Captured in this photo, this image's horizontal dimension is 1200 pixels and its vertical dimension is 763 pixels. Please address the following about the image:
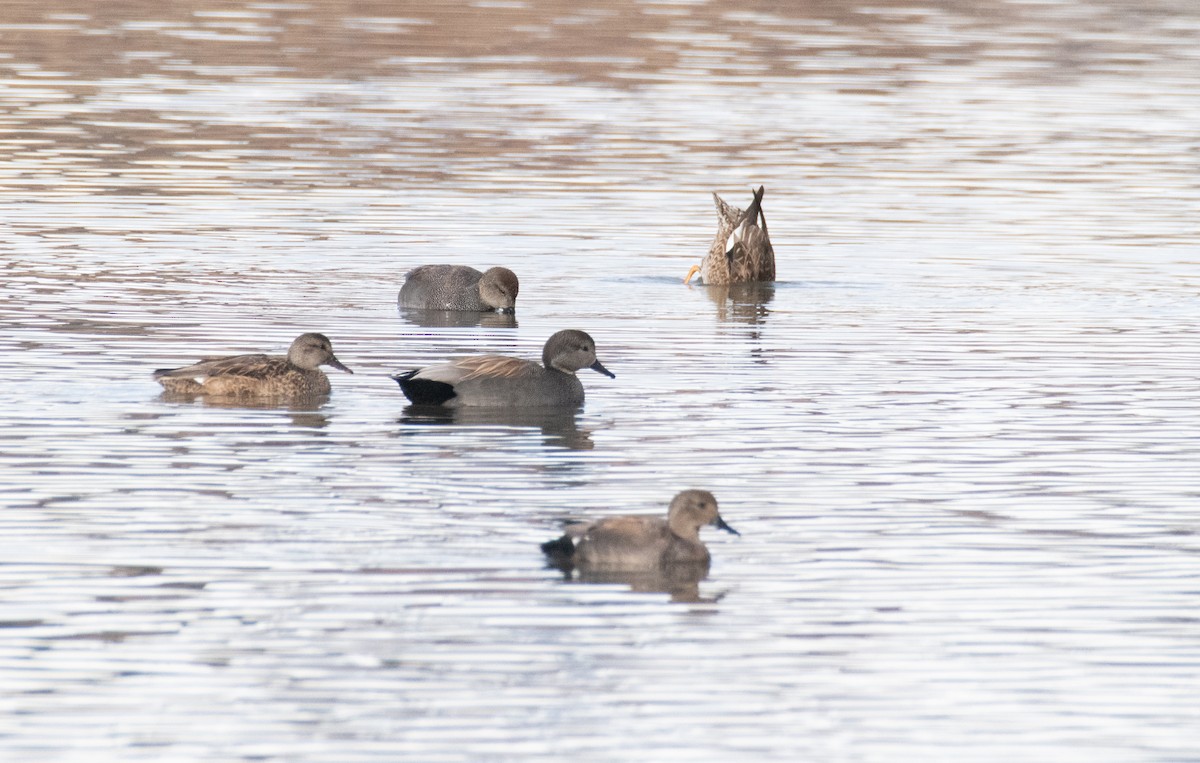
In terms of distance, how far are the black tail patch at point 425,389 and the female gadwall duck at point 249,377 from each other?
0.67m

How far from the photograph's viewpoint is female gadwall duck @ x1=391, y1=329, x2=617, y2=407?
14.5 metres

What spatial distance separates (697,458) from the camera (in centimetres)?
1299

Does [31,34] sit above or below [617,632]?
above

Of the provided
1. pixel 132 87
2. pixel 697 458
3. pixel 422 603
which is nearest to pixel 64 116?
pixel 132 87

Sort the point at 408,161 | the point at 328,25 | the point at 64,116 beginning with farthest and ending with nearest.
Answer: the point at 328,25
the point at 64,116
the point at 408,161

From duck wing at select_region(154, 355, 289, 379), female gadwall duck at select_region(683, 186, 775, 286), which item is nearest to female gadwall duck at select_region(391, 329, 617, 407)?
duck wing at select_region(154, 355, 289, 379)

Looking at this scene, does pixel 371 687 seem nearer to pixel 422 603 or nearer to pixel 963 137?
pixel 422 603

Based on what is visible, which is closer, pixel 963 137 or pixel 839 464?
pixel 839 464

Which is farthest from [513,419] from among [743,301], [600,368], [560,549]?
[743,301]

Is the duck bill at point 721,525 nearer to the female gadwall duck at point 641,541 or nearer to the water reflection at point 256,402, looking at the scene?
the female gadwall duck at point 641,541

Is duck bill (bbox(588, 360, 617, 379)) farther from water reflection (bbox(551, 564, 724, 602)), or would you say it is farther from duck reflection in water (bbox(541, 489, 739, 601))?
water reflection (bbox(551, 564, 724, 602))

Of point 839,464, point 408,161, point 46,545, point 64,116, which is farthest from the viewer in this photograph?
point 64,116

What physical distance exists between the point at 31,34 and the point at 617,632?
36638mm

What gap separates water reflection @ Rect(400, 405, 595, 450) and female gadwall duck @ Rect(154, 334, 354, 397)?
0.74 m
